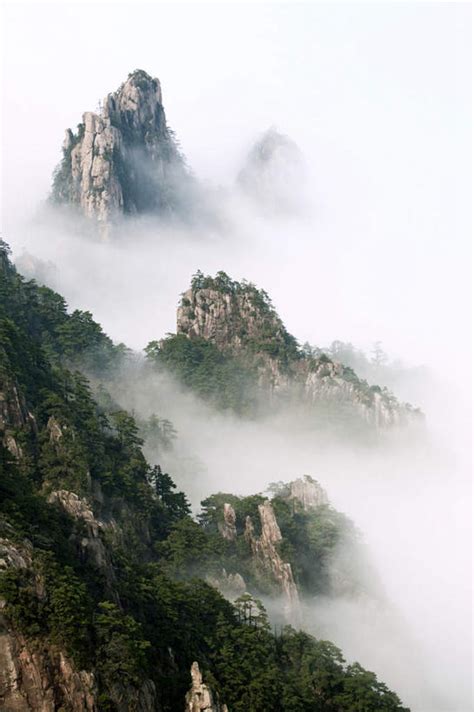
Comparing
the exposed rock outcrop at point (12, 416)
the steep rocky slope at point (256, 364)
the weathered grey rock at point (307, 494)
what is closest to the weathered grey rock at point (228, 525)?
the weathered grey rock at point (307, 494)

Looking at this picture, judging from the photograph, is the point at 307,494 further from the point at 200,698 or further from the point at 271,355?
the point at 200,698

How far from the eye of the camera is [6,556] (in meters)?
45.4

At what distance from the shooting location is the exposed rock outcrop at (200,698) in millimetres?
47719

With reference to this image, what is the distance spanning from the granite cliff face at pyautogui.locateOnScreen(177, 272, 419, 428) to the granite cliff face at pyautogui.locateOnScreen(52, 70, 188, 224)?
28.8 m

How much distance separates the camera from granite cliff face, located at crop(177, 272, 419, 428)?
119375 millimetres

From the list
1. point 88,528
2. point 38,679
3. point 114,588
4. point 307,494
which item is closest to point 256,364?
point 307,494

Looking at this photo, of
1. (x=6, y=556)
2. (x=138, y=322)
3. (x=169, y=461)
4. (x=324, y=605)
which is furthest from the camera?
(x=138, y=322)

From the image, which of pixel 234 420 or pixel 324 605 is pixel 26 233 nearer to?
pixel 234 420

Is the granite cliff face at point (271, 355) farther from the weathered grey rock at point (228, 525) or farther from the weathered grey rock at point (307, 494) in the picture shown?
the weathered grey rock at point (228, 525)

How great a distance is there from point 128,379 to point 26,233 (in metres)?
55.7

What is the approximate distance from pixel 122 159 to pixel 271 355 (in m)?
46.6

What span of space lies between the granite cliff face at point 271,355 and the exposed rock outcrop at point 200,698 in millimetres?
70716

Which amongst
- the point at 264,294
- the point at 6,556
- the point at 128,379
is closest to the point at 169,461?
the point at 128,379

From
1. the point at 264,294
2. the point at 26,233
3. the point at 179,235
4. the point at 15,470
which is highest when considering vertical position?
the point at 179,235
